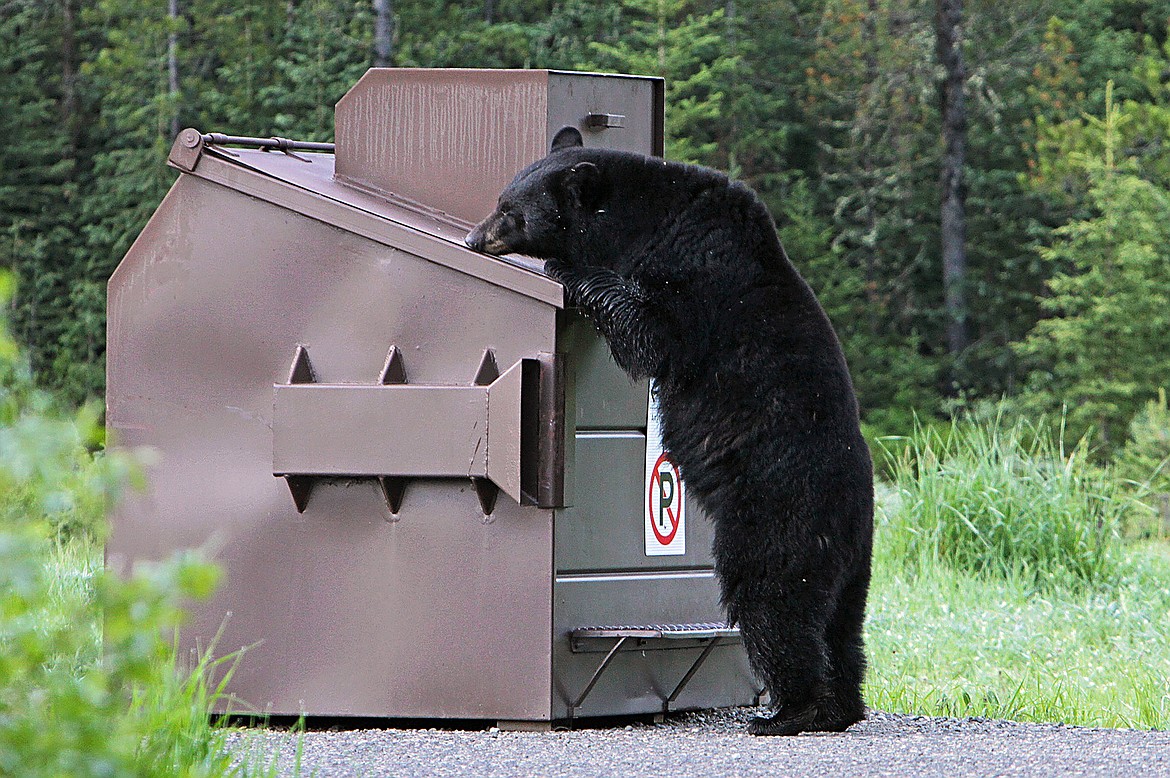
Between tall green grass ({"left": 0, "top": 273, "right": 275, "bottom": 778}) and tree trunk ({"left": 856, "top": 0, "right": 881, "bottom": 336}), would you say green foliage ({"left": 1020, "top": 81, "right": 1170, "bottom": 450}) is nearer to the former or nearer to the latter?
tree trunk ({"left": 856, "top": 0, "right": 881, "bottom": 336})

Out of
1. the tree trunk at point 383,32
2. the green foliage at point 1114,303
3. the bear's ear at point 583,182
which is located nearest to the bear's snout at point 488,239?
the bear's ear at point 583,182

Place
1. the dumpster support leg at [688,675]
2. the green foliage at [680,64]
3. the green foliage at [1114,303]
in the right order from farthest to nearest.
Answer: the green foliage at [680,64], the green foliage at [1114,303], the dumpster support leg at [688,675]

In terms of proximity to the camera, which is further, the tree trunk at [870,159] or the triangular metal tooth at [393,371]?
the tree trunk at [870,159]

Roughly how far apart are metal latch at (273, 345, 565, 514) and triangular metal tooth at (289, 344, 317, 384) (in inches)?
1.4

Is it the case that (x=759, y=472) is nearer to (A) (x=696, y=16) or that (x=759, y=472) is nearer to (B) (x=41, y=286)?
(B) (x=41, y=286)

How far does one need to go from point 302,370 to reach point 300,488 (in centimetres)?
35

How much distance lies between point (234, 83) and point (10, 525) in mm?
26606

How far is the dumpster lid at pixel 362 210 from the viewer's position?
4.27 m

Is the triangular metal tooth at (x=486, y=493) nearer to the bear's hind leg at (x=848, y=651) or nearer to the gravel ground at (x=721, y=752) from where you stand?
the gravel ground at (x=721, y=752)

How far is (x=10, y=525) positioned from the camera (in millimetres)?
2023

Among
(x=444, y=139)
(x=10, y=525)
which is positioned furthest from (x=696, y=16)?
(x=10, y=525)

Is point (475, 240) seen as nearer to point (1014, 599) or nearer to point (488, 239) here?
point (488, 239)

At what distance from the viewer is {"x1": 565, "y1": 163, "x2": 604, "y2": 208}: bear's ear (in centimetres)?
439

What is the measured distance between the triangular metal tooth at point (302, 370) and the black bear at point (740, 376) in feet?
2.00
